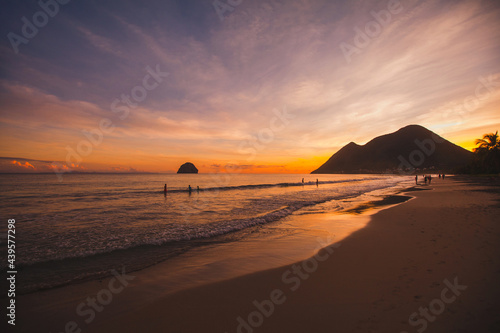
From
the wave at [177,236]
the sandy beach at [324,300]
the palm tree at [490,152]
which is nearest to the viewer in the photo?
the sandy beach at [324,300]

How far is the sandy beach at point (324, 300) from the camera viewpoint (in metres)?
3.92

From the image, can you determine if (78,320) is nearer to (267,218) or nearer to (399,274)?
(399,274)

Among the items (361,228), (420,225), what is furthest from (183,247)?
(420,225)

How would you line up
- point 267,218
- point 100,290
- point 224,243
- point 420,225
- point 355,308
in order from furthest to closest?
1. point 267,218
2. point 420,225
3. point 224,243
4. point 100,290
5. point 355,308

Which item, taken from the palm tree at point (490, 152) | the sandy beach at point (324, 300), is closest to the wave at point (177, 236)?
the sandy beach at point (324, 300)

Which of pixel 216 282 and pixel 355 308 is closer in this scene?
pixel 355 308

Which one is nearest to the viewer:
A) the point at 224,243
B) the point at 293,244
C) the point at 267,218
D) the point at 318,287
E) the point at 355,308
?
the point at 355,308

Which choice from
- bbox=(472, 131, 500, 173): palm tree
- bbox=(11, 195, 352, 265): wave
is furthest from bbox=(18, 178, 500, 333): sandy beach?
bbox=(472, 131, 500, 173): palm tree

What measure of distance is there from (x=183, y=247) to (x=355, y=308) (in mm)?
7704

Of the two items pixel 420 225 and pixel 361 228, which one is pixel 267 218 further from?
pixel 420 225

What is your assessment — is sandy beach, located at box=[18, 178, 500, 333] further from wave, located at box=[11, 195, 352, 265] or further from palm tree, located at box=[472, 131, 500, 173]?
palm tree, located at box=[472, 131, 500, 173]

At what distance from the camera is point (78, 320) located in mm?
4512

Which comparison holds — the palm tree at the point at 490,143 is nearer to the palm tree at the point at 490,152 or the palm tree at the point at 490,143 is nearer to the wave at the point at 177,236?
the palm tree at the point at 490,152

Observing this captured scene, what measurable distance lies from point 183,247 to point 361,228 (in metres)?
10.0
